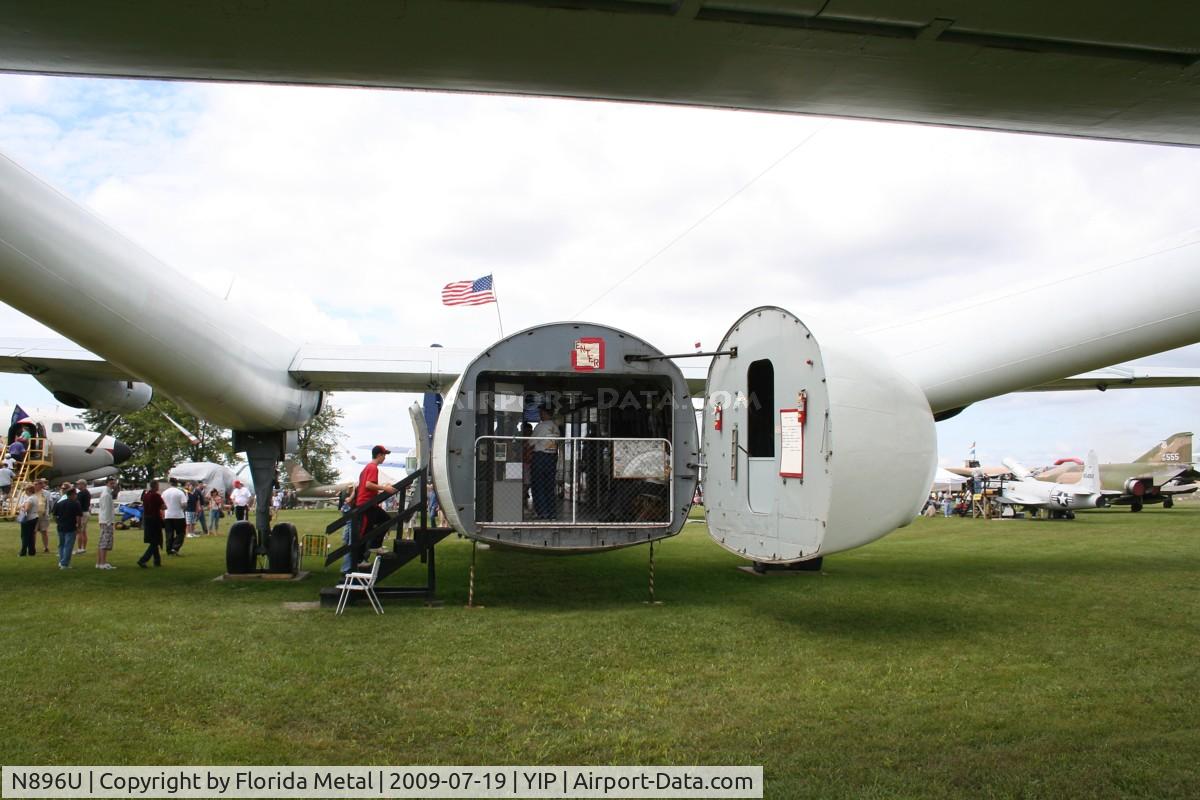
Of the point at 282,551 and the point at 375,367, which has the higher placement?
the point at 375,367

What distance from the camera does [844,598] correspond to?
9.92 m

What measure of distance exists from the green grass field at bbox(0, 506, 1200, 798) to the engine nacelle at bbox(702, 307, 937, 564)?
99 cm

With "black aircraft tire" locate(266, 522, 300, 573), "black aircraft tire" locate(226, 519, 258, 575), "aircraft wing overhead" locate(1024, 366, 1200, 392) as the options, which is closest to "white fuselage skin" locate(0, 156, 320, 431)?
"black aircraft tire" locate(226, 519, 258, 575)

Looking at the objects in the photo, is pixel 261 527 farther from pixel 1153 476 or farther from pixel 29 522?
pixel 1153 476

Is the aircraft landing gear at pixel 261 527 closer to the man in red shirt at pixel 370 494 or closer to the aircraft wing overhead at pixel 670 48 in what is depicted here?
the man in red shirt at pixel 370 494

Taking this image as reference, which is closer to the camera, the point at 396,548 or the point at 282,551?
the point at 396,548

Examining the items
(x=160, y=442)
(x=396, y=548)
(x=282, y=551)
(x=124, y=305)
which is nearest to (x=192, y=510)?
(x=282, y=551)

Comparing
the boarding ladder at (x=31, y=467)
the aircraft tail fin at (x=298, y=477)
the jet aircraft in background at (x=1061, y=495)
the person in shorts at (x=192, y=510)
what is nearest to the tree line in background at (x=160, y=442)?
the aircraft tail fin at (x=298, y=477)

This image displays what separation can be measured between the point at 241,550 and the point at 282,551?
0.56 meters

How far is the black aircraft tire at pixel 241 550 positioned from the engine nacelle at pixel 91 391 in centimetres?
322

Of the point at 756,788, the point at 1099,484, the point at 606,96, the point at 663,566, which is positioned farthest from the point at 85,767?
the point at 1099,484

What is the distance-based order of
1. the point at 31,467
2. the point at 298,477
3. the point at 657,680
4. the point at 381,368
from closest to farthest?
the point at 657,680, the point at 381,368, the point at 31,467, the point at 298,477

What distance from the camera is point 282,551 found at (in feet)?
39.9

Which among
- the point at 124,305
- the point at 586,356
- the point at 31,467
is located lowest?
the point at 31,467
